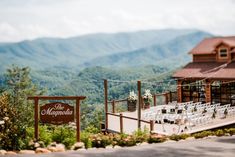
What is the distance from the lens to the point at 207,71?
3136cm

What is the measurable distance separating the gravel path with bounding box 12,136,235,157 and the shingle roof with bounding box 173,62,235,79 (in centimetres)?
1695

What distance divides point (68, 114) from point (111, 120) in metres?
11.0

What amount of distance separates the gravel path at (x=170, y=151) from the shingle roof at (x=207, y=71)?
16952 mm

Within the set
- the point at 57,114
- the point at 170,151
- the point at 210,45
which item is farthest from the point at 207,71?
the point at 170,151

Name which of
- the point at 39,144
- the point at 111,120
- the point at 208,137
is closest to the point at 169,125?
the point at 111,120

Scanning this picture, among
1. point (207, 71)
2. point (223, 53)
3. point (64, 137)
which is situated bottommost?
point (64, 137)

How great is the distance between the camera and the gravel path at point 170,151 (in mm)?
10859

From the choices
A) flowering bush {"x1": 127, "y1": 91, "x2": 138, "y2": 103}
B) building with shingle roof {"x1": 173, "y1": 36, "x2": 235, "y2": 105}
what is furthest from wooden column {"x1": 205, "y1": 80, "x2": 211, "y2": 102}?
flowering bush {"x1": 127, "y1": 91, "x2": 138, "y2": 103}

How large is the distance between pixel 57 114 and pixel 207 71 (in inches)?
783

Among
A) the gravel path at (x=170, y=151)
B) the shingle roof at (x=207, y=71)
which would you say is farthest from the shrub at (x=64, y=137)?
the shingle roof at (x=207, y=71)

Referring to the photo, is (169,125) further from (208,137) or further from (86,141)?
(86,141)

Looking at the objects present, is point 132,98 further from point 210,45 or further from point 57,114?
point 57,114

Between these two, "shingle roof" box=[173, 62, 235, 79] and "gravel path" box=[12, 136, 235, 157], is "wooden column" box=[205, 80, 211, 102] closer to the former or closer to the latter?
"shingle roof" box=[173, 62, 235, 79]

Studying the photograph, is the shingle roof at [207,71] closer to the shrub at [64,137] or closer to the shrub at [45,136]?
the shrub at [64,137]
